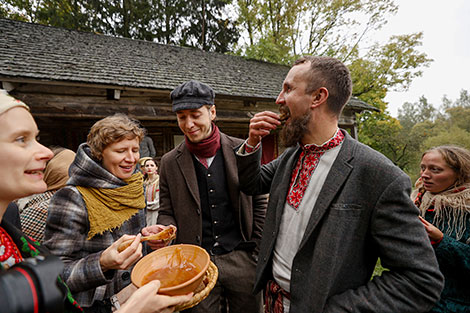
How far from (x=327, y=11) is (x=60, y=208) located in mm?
17291

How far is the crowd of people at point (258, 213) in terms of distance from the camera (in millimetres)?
940

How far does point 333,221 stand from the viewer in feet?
3.59

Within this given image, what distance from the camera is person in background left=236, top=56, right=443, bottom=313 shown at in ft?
3.23

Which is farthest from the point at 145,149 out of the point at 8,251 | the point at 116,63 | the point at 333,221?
the point at 333,221

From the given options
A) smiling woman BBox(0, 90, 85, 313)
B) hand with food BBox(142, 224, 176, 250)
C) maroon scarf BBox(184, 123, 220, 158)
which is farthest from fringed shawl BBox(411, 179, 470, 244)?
smiling woman BBox(0, 90, 85, 313)

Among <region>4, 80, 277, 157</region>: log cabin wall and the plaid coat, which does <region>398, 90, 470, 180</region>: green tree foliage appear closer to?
<region>4, 80, 277, 157</region>: log cabin wall

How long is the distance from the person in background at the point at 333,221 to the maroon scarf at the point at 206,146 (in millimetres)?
470

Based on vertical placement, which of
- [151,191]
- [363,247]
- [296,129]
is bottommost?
[151,191]

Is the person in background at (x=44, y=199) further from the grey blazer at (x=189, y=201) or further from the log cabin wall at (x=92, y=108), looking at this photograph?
the log cabin wall at (x=92, y=108)

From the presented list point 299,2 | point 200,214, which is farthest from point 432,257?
point 299,2

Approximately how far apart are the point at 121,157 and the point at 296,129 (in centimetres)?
129

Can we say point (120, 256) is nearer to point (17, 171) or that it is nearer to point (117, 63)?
point (17, 171)

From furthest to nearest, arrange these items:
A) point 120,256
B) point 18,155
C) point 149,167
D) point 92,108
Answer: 1. point 92,108
2. point 149,167
3. point 120,256
4. point 18,155

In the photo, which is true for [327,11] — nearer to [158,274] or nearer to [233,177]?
[233,177]
